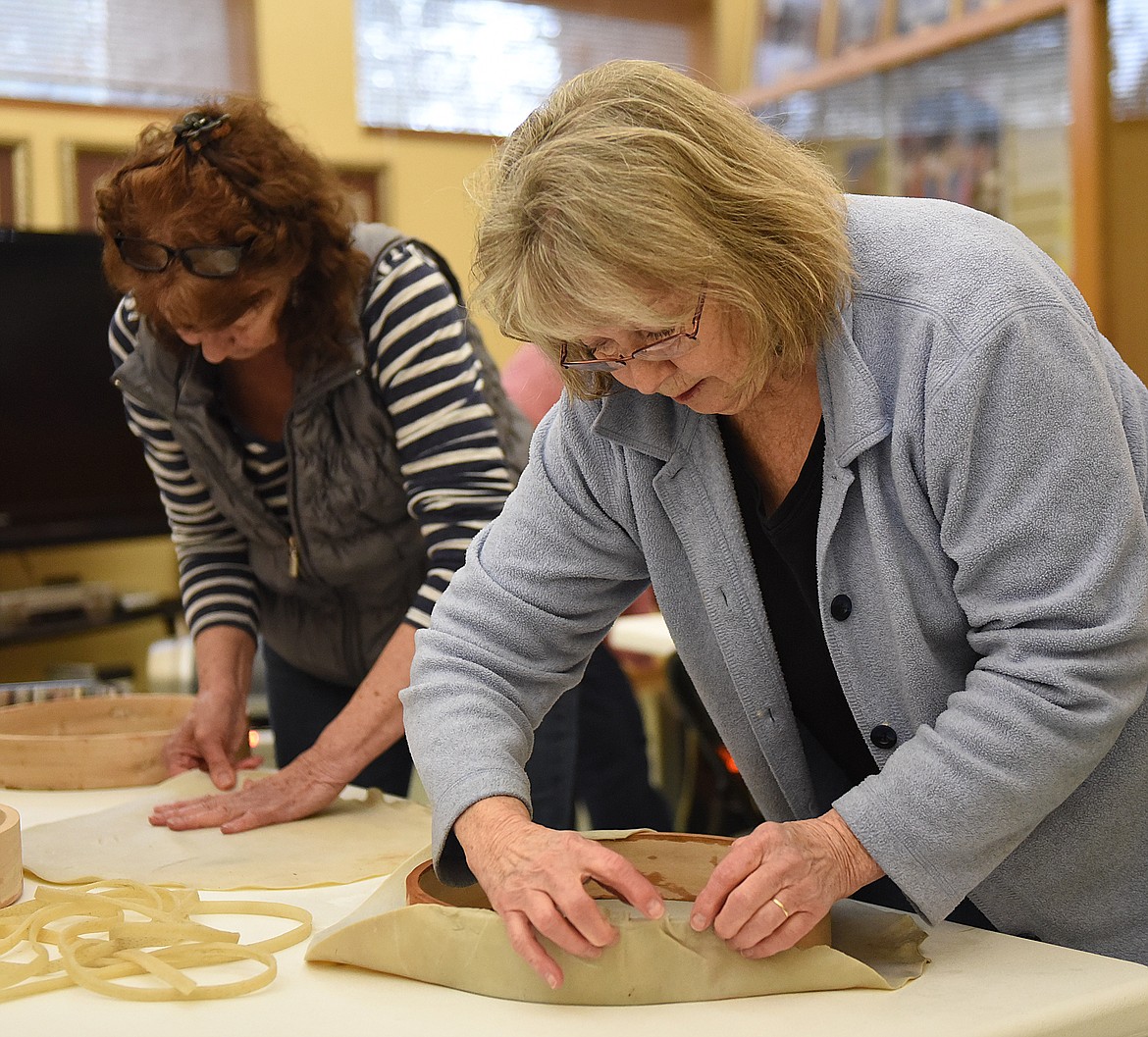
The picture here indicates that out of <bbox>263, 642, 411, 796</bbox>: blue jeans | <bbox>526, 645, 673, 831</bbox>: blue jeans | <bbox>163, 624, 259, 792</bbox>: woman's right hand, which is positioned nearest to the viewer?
<bbox>163, 624, 259, 792</bbox>: woman's right hand

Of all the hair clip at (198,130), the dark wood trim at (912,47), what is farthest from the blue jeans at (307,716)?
the dark wood trim at (912,47)

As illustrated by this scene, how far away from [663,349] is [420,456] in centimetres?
61

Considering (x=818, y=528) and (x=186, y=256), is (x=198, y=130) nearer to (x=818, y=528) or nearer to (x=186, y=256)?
(x=186, y=256)

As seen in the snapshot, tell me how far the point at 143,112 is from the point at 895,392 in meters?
3.34

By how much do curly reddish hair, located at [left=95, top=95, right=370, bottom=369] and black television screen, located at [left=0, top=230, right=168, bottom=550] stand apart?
206 centimetres

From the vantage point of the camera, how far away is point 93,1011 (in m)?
0.97

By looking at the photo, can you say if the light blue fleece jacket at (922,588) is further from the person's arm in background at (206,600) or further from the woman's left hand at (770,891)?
the person's arm in background at (206,600)

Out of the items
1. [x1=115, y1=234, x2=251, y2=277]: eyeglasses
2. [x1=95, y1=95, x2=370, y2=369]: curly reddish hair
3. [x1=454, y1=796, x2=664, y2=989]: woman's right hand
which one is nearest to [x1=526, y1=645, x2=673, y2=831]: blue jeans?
[x1=95, y1=95, x2=370, y2=369]: curly reddish hair

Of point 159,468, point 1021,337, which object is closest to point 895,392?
point 1021,337

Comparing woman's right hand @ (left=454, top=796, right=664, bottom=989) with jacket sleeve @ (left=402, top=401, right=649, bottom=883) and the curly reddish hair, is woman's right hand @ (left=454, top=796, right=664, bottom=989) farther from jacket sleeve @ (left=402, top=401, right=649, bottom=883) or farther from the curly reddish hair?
the curly reddish hair

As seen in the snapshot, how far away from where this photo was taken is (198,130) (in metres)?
1.47

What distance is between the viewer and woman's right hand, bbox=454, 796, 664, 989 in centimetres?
95

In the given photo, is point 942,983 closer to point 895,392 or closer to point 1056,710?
point 1056,710

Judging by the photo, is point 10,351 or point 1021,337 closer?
point 1021,337
